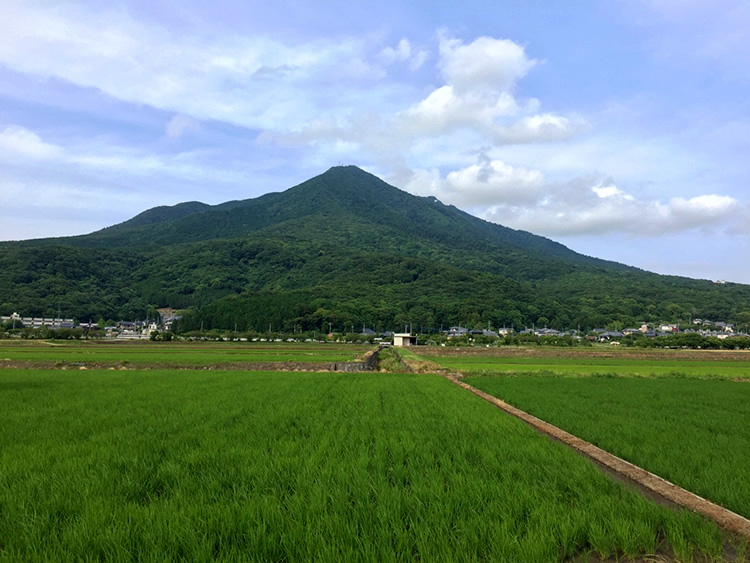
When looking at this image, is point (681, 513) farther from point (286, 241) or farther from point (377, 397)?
point (286, 241)

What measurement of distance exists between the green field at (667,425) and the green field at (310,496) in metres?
1.11

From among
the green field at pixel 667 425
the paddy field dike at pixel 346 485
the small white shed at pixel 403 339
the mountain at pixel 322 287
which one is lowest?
the small white shed at pixel 403 339

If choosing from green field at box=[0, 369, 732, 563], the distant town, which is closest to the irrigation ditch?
green field at box=[0, 369, 732, 563]

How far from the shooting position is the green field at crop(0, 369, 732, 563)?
3.33 meters

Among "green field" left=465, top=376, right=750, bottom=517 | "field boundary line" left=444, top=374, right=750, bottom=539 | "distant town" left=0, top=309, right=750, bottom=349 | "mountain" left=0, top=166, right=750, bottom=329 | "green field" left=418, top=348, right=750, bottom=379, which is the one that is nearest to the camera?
"field boundary line" left=444, top=374, right=750, bottom=539

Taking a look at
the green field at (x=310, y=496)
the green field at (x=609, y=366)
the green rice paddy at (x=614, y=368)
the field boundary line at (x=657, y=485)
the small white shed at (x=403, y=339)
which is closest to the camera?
the green field at (x=310, y=496)

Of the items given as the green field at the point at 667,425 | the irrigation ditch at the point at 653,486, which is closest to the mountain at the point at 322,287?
the green field at the point at 667,425

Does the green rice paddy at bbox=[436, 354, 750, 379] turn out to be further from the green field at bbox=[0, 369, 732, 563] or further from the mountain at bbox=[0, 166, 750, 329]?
the mountain at bbox=[0, 166, 750, 329]

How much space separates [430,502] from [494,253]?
637 feet

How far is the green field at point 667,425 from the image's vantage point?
5582mm

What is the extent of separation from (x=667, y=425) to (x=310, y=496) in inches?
318

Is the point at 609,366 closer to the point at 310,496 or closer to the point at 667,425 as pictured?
the point at 667,425

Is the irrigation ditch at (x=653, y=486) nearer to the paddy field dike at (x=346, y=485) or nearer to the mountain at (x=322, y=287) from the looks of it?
the paddy field dike at (x=346, y=485)

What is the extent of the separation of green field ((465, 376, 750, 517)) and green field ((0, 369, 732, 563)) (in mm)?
1114
